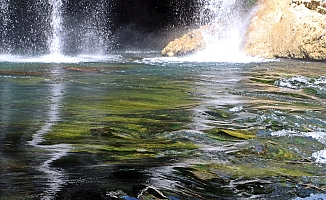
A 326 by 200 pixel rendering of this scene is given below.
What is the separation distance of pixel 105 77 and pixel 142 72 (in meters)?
1.22

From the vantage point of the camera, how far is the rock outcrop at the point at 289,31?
13.4 metres

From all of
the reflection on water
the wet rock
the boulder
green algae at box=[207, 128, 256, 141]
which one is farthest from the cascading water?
the wet rock

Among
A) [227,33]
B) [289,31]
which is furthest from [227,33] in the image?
[289,31]

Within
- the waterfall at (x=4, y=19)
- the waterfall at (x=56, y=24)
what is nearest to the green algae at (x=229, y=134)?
the waterfall at (x=56, y=24)

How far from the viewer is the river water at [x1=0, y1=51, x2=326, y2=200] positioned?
2.98 m

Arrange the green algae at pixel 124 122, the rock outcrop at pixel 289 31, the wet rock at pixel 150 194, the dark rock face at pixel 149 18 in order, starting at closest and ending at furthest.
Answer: the wet rock at pixel 150 194 → the green algae at pixel 124 122 → the rock outcrop at pixel 289 31 → the dark rock face at pixel 149 18

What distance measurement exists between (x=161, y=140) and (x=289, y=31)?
34.5 ft

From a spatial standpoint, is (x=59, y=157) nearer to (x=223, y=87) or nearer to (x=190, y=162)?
(x=190, y=162)

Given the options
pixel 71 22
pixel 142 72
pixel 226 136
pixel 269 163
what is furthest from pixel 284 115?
pixel 71 22

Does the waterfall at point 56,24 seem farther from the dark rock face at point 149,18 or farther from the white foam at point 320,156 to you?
the white foam at point 320,156

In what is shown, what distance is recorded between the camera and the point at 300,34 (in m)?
13.7

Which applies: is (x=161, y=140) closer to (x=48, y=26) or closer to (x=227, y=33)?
(x=227, y=33)

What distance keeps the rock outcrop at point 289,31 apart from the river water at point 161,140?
5.94m

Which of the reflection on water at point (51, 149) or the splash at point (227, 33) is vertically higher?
the splash at point (227, 33)
